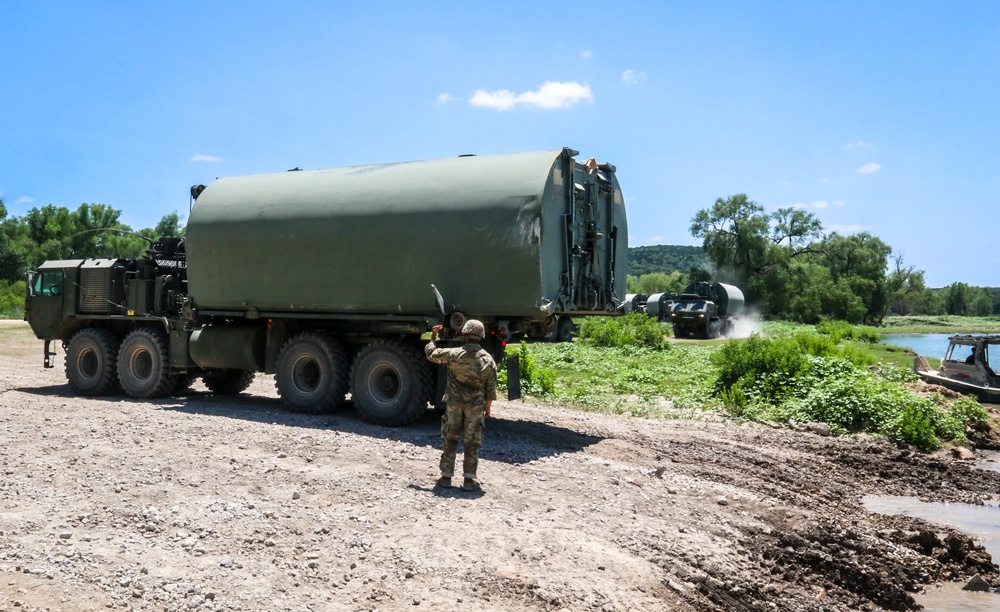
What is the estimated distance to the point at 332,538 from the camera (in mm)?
7285

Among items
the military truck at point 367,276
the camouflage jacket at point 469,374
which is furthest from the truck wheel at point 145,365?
the camouflage jacket at point 469,374

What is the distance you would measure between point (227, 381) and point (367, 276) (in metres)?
5.43

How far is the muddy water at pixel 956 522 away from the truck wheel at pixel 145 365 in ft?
38.6

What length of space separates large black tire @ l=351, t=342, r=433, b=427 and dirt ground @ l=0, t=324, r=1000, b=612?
1.36 ft

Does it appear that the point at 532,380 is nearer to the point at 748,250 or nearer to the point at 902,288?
the point at 748,250

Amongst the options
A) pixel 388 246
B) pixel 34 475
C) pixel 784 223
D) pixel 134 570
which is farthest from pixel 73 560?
pixel 784 223

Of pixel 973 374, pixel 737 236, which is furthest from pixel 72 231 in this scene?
pixel 973 374

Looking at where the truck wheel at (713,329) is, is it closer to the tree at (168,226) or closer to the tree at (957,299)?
the tree at (168,226)

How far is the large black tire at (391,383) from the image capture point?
12.9 meters

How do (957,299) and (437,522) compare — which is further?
(957,299)

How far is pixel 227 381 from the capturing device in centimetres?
1694

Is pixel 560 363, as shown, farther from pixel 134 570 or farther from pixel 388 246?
pixel 134 570

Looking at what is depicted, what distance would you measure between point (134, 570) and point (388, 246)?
7100mm

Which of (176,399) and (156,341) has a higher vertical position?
(156,341)
